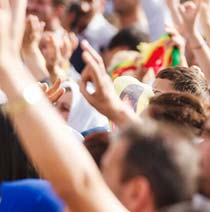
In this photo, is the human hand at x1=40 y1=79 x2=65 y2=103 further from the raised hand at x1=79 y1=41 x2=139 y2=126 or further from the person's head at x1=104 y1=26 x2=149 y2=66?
the person's head at x1=104 y1=26 x2=149 y2=66

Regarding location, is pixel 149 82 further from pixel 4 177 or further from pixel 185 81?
pixel 4 177

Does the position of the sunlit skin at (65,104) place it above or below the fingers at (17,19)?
below

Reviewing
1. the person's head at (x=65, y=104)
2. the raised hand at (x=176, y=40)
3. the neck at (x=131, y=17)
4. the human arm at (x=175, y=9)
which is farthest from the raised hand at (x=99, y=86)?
the neck at (x=131, y=17)

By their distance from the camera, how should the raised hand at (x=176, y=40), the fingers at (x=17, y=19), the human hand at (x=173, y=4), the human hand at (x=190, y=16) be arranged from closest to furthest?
the fingers at (x=17, y=19), the human hand at (x=190, y=16), the human hand at (x=173, y=4), the raised hand at (x=176, y=40)

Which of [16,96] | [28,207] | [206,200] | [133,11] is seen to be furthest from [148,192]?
[133,11]

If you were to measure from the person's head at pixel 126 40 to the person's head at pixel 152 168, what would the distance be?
15.6 ft

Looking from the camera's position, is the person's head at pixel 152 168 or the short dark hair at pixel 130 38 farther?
the short dark hair at pixel 130 38

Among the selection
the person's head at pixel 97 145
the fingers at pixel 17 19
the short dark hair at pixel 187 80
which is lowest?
the short dark hair at pixel 187 80

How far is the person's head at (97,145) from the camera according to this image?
317cm

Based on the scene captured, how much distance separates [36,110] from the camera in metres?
2.04

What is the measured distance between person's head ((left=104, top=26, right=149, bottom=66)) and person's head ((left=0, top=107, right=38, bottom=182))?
12.2ft

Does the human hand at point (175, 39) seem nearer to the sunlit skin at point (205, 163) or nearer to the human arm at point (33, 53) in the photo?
the human arm at point (33, 53)

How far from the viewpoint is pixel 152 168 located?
208cm

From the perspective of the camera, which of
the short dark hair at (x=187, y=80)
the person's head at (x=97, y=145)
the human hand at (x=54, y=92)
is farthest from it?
the human hand at (x=54, y=92)
